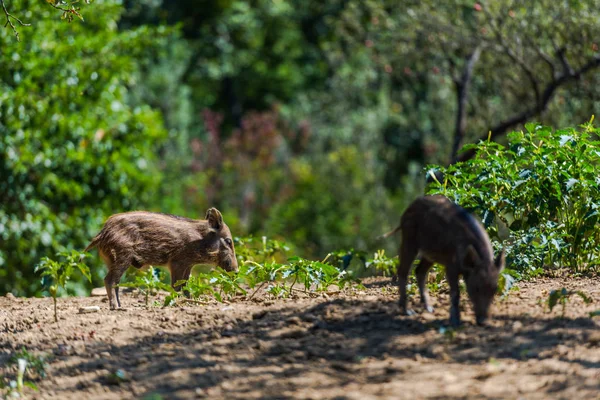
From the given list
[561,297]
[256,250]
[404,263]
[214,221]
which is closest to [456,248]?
[404,263]

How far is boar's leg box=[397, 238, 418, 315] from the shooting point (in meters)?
5.88

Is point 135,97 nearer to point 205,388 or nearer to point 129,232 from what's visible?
point 129,232

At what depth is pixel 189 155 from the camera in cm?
2428

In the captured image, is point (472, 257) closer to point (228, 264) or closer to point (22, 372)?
point (22, 372)

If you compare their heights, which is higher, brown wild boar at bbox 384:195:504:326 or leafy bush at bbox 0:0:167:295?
leafy bush at bbox 0:0:167:295

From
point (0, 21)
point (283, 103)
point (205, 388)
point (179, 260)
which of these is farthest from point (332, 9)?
point (205, 388)

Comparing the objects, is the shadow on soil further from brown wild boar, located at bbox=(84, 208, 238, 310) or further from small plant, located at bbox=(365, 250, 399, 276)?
small plant, located at bbox=(365, 250, 399, 276)

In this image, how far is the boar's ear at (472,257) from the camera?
214 inches

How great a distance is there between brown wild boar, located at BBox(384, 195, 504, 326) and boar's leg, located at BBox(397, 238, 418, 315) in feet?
0.08

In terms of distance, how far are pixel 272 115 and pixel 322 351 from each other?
61.7 feet


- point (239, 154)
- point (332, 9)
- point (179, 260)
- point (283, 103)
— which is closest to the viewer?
point (179, 260)

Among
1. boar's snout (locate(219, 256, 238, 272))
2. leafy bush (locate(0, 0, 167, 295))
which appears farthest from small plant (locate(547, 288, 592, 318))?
leafy bush (locate(0, 0, 167, 295))

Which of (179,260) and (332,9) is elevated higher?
(332,9)

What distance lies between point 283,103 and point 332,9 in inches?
203
